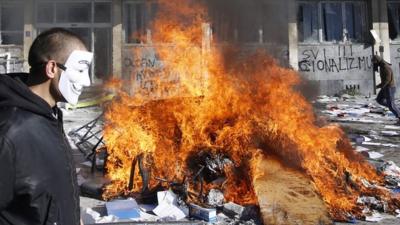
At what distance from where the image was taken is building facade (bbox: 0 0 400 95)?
699 inches

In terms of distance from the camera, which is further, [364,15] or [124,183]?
[364,15]

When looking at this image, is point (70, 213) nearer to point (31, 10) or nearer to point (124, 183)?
point (124, 183)

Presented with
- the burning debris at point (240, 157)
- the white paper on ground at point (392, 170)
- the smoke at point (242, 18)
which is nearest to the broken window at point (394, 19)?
the smoke at point (242, 18)

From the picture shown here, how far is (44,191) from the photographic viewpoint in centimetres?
176

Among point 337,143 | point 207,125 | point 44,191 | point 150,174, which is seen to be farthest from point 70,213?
point 337,143

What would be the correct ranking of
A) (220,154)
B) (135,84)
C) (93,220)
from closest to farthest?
(93,220)
(220,154)
(135,84)

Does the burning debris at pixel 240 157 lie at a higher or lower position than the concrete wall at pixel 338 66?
lower

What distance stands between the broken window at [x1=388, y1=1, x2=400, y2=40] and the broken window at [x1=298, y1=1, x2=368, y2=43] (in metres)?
1.20

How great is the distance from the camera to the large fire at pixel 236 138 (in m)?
6.02

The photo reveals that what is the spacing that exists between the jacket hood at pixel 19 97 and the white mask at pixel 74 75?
8.7 inches

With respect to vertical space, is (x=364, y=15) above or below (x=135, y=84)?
above

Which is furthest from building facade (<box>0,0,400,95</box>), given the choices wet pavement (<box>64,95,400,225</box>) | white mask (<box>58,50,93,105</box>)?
white mask (<box>58,50,93,105</box>)

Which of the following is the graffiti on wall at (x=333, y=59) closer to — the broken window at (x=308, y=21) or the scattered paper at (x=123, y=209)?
the broken window at (x=308, y=21)

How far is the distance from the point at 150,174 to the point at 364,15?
15984 mm
